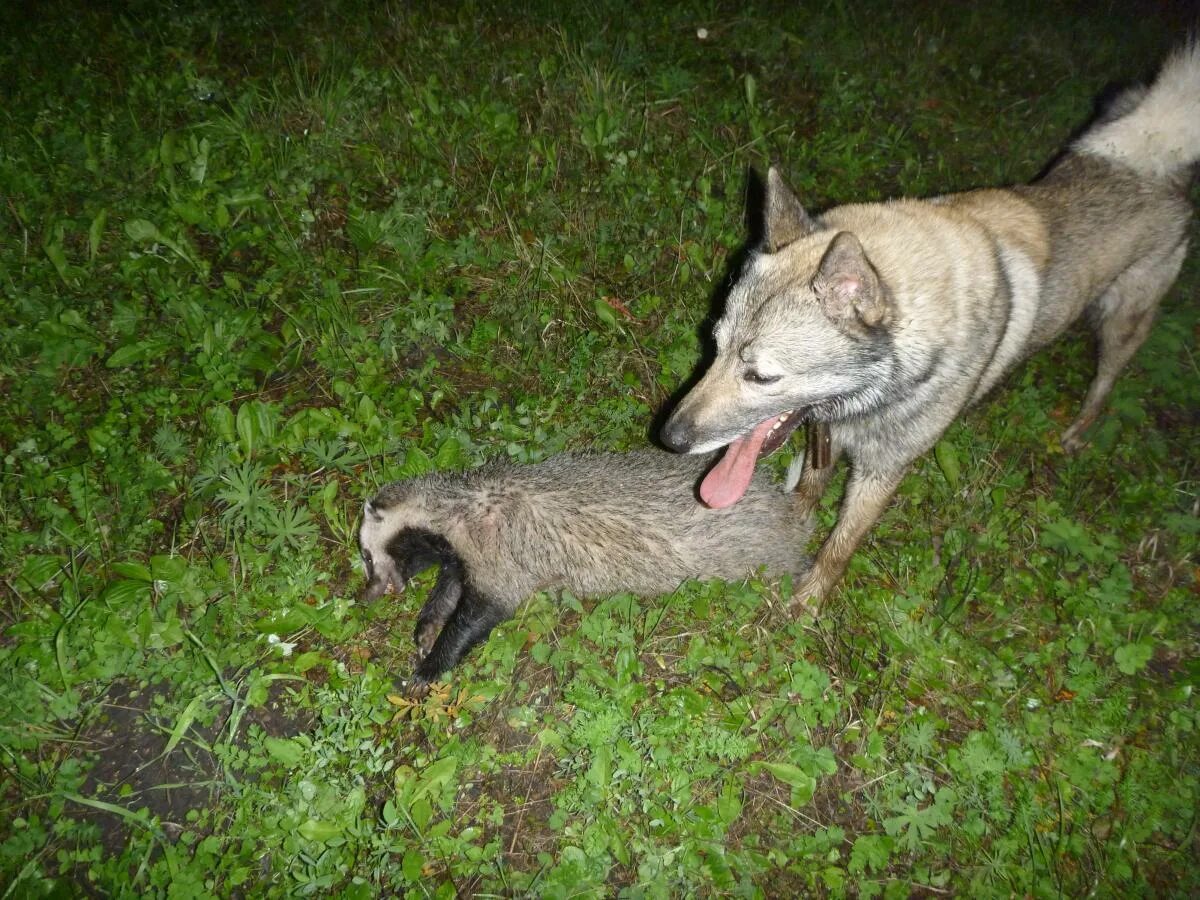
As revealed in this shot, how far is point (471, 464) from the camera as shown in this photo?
425cm

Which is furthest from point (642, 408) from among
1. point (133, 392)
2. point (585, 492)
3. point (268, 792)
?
point (133, 392)

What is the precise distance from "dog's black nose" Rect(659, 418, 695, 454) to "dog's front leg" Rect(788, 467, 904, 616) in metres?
1.09

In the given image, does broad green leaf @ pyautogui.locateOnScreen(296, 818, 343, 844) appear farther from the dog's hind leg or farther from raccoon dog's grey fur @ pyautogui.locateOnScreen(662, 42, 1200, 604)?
the dog's hind leg

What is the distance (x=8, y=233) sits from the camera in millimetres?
4668

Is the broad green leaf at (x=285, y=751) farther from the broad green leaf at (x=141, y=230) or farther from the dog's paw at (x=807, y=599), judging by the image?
the broad green leaf at (x=141, y=230)

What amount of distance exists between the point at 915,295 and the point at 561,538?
217 cm

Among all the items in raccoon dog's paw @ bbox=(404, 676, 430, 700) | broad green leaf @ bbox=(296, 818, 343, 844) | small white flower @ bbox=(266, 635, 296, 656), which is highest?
small white flower @ bbox=(266, 635, 296, 656)

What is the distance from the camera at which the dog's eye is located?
2.89 meters

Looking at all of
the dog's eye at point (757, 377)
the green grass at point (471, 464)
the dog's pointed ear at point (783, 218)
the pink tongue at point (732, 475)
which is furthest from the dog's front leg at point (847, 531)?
the dog's pointed ear at point (783, 218)

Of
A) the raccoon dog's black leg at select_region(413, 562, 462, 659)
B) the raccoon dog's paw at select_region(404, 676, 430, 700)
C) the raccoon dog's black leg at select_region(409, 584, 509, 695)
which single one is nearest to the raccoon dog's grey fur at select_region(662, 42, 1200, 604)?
the raccoon dog's black leg at select_region(409, 584, 509, 695)

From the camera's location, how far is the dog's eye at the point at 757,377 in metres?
2.89

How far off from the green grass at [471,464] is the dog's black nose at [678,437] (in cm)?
110

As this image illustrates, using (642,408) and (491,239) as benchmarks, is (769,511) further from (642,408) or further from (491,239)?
(491,239)

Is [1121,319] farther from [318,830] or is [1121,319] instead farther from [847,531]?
[318,830]
